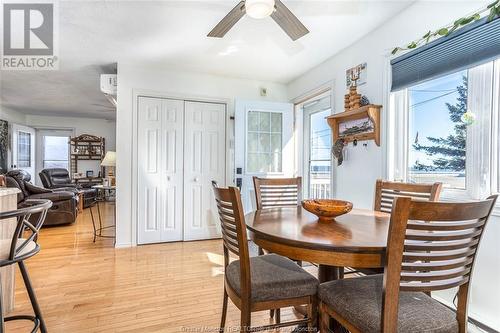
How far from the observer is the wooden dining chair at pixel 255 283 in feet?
4.27

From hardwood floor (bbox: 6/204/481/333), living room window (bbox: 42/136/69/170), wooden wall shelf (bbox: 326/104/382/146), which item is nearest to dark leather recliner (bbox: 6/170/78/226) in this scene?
hardwood floor (bbox: 6/204/481/333)

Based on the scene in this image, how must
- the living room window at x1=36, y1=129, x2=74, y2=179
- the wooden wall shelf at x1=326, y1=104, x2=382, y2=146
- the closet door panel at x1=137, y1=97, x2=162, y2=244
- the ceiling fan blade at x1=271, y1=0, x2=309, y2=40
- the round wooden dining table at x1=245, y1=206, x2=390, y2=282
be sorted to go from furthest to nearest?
the living room window at x1=36, y1=129, x2=74, y2=179 → the closet door panel at x1=137, y1=97, x2=162, y2=244 → the wooden wall shelf at x1=326, y1=104, x2=382, y2=146 → the ceiling fan blade at x1=271, y1=0, x2=309, y2=40 → the round wooden dining table at x1=245, y1=206, x2=390, y2=282

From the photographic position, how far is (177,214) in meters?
3.86

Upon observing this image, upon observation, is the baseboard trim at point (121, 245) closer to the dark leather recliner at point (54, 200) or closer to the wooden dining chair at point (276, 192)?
the dark leather recliner at point (54, 200)

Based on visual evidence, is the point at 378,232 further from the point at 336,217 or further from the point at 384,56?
the point at 384,56

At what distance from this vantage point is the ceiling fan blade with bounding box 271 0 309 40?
1.72 meters

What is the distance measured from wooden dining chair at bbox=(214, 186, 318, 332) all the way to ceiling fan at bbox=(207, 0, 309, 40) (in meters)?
1.08

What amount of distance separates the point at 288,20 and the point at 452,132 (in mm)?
1481

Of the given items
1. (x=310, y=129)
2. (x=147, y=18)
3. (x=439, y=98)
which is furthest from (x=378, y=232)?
(x=310, y=129)

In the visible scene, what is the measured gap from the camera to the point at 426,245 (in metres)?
0.95

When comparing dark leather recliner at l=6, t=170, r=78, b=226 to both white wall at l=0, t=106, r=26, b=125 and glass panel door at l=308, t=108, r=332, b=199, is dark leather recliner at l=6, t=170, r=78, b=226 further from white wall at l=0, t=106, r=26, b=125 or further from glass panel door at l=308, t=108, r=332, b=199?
glass panel door at l=308, t=108, r=332, b=199

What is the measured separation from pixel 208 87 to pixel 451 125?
116 inches

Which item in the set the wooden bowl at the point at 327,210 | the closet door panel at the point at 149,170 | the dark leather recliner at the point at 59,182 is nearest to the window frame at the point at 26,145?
the dark leather recliner at the point at 59,182

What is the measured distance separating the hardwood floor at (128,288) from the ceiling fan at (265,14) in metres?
2.03
